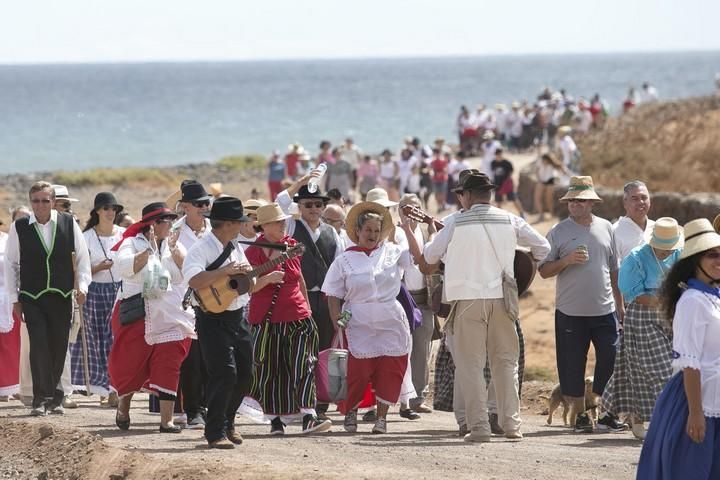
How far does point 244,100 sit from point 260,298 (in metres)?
144

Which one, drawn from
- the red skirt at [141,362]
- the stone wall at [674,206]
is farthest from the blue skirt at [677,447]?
the stone wall at [674,206]

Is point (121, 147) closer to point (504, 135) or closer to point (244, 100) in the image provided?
point (504, 135)

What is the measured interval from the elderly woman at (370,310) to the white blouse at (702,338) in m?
3.97

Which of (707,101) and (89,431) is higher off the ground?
(707,101)

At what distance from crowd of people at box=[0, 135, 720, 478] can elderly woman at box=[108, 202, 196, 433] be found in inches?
0.5

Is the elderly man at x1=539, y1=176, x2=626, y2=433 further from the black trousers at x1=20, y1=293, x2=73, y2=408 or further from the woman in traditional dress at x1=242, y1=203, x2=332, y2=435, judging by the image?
the black trousers at x1=20, y1=293, x2=73, y2=408

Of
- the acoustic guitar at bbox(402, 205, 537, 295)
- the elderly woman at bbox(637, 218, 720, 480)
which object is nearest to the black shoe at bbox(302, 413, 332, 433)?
the acoustic guitar at bbox(402, 205, 537, 295)

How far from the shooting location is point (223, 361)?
10383 mm

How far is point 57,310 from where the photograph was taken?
41.7 feet

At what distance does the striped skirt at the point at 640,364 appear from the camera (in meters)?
11.2

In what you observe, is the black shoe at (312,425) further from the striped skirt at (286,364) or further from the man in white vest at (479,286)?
the man in white vest at (479,286)

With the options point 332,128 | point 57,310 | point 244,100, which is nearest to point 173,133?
point 332,128

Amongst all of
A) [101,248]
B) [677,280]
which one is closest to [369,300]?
[101,248]

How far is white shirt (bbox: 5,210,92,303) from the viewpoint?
12633 millimetres
